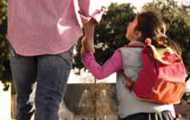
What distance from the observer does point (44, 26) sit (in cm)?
406

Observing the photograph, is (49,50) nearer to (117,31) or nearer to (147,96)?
(147,96)

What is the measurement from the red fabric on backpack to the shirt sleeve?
6.5 inches

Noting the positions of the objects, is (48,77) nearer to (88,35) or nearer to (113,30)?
(88,35)

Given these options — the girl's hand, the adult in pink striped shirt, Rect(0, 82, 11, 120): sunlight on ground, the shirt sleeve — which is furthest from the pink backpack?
Rect(0, 82, 11, 120): sunlight on ground

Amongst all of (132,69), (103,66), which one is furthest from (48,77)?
(132,69)

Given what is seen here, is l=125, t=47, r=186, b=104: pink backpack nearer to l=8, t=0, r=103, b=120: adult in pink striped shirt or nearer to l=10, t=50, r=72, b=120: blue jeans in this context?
l=8, t=0, r=103, b=120: adult in pink striped shirt

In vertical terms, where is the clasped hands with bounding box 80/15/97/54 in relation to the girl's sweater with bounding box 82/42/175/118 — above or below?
above

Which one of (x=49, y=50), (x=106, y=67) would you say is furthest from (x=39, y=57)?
(x=106, y=67)

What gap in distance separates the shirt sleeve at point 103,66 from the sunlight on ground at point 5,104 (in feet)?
39.4

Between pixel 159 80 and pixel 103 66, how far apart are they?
395 millimetres

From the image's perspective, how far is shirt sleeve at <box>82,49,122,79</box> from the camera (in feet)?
15.2

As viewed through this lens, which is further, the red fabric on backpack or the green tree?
the green tree

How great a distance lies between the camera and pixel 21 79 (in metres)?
4.20

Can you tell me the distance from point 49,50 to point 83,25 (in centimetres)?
36
